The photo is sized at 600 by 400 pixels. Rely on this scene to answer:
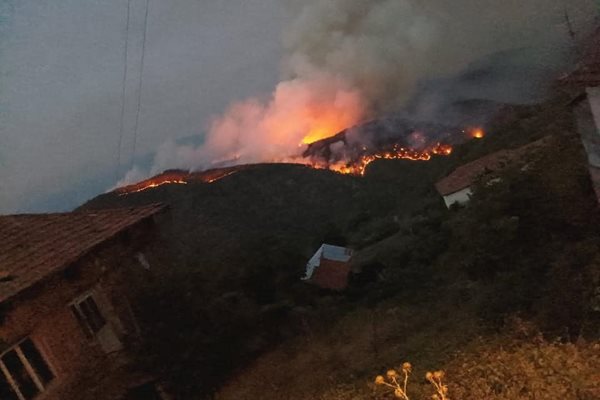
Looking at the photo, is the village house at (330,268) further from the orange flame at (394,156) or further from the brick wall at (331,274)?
the orange flame at (394,156)

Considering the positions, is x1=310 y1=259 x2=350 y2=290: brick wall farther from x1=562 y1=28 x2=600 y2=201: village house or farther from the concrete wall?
x1=562 y1=28 x2=600 y2=201: village house

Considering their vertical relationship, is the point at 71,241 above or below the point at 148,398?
above

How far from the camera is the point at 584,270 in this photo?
8.82m

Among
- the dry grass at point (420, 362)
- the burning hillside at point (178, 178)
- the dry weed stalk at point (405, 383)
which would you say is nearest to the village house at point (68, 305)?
the dry grass at point (420, 362)

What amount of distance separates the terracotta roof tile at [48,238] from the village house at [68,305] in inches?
0.7

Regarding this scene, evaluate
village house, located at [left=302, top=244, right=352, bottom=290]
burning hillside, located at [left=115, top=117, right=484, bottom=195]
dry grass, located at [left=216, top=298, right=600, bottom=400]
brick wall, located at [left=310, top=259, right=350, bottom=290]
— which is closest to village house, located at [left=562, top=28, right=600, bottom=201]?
dry grass, located at [left=216, top=298, right=600, bottom=400]

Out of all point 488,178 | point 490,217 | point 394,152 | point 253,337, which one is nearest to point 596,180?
point 490,217

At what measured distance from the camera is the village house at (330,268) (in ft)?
69.1

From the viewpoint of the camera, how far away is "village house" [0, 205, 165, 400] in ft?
27.6

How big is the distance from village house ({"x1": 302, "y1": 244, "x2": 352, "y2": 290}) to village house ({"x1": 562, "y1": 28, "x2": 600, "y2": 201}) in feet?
34.8

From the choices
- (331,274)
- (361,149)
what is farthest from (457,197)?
(361,149)

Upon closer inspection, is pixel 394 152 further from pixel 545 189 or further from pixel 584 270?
pixel 584 270

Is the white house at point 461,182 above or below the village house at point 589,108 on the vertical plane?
below

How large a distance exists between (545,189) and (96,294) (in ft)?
36.8
